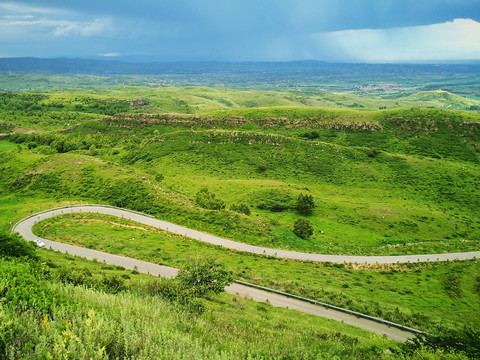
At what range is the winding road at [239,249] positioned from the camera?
26.6 meters

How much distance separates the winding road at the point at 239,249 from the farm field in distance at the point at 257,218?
152 centimetres

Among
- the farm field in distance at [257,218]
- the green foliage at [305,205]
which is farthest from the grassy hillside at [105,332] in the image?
the green foliage at [305,205]

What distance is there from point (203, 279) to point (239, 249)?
19.1 m

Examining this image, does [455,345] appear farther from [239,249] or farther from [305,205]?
[305,205]

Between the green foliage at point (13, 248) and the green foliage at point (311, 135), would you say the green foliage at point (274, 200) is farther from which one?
the green foliage at point (13, 248)

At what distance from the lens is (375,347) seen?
58.4 feet

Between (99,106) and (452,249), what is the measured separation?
221272mm

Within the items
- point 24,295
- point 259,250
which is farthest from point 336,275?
point 24,295

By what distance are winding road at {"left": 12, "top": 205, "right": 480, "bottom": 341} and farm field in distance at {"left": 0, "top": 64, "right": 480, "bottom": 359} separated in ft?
4.97

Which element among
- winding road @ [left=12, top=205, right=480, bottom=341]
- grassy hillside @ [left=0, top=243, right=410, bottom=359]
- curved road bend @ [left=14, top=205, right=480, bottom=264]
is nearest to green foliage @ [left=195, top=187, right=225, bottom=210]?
curved road bend @ [left=14, top=205, right=480, bottom=264]

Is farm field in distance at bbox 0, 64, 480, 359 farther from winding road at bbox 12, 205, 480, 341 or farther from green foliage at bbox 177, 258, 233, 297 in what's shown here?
winding road at bbox 12, 205, 480, 341

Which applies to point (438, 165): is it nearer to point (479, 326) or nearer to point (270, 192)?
point (270, 192)

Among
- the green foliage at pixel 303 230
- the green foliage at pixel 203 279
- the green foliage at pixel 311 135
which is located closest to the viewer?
the green foliage at pixel 203 279

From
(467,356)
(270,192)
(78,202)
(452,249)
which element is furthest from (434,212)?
(78,202)
